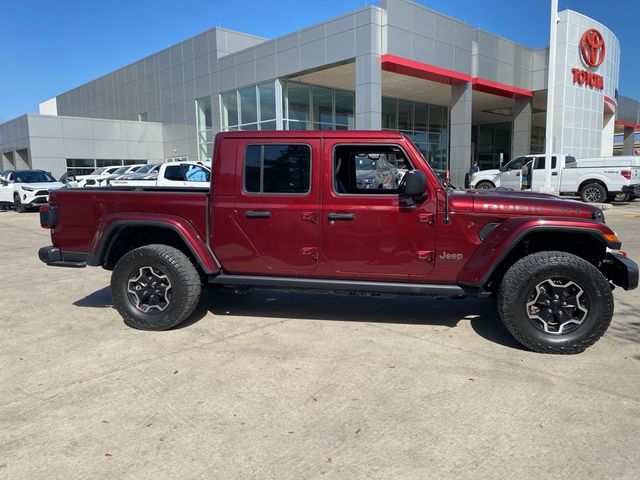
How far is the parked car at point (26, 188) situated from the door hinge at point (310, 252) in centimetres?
1803

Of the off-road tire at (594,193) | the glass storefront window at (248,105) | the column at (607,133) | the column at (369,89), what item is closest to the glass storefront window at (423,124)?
the glass storefront window at (248,105)

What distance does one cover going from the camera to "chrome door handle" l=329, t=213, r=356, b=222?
14.7 feet

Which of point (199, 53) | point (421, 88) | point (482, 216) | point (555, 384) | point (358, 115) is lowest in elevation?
point (555, 384)

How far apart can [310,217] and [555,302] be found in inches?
90.3

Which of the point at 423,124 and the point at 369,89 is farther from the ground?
the point at 369,89

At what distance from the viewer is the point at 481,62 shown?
2555 cm

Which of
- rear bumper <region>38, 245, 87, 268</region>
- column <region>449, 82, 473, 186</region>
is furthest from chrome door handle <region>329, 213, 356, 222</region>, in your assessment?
column <region>449, 82, 473, 186</region>

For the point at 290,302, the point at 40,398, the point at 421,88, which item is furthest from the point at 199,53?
the point at 40,398

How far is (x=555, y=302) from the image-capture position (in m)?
4.19

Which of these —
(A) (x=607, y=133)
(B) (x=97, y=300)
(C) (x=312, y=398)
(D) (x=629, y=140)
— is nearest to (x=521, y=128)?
(A) (x=607, y=133)

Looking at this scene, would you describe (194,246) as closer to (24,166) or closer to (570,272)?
(570,272)

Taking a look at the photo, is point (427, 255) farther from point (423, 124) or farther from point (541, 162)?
point (423, 124)

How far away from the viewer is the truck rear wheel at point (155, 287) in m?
4.75

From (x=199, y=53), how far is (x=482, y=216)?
29.7 meters
